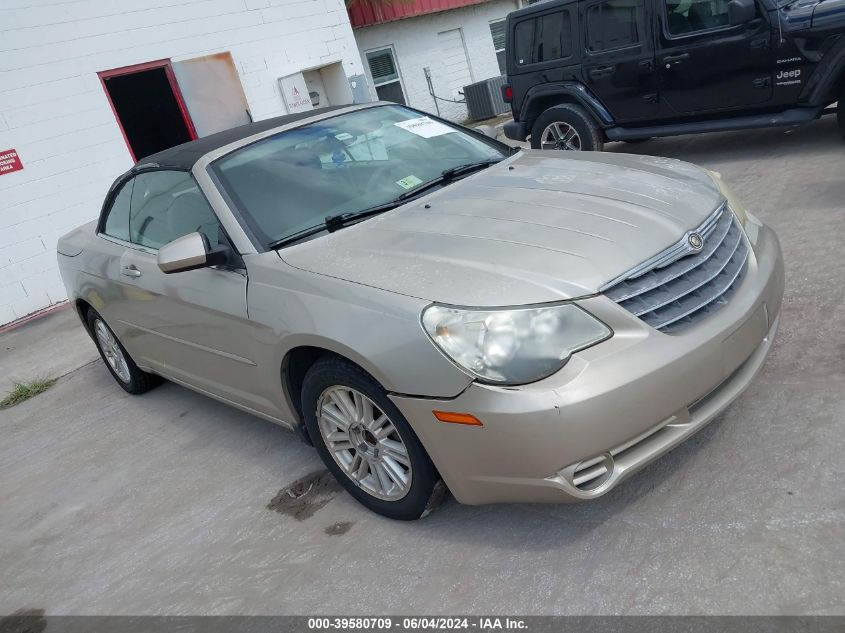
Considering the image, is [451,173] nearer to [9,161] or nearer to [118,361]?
[118,361]

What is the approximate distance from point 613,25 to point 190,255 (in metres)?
5.80

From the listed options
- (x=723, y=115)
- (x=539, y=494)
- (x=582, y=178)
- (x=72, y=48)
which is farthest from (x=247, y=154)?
(x=72, y=48)

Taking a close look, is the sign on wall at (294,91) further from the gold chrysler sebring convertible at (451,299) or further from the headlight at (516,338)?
the headlight at (516,338)

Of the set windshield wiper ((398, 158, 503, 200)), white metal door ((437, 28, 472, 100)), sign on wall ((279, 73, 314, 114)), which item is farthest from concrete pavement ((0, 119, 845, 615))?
white metal door ((437, 28, 472, 100))

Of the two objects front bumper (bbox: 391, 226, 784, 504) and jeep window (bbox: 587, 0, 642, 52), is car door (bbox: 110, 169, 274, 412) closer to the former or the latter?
front bumper (bbox: 391, 226, 784, 504)

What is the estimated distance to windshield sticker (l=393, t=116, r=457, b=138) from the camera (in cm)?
428

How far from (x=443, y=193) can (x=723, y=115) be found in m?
4.61

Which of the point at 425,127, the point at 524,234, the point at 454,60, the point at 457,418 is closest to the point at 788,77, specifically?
the point at 425,127

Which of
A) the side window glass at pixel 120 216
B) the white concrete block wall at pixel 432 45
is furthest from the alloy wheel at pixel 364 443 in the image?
the white concrete block wall at pixel 432 45

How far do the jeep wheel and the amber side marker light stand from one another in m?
5.87

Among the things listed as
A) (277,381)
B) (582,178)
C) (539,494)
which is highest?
(582,178)

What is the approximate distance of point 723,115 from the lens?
7188mm

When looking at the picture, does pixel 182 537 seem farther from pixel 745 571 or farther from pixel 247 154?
pixel 745 571

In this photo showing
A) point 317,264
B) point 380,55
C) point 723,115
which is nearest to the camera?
point 317,264
